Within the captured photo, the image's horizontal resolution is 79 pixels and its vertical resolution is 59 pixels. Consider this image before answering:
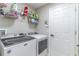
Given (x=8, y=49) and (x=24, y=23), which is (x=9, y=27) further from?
(x=8, y=49)

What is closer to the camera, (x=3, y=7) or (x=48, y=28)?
(x=3, y=7)

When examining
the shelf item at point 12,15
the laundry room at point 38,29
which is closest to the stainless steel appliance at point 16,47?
the laundry room at point 38,29

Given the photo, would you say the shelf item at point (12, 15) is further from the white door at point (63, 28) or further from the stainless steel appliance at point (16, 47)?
the white door at point (63, 28)

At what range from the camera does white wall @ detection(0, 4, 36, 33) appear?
1095 millimetres

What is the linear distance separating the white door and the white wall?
1.72 feet

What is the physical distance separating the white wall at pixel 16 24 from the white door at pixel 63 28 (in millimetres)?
525

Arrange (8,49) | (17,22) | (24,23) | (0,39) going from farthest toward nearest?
(24,23) → (17,22) → (0,39) → (8,49)

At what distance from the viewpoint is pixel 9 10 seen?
1122 millimetres

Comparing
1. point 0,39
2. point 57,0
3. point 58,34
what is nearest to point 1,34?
point 0,39

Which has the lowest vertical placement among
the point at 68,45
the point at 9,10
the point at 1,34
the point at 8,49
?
the point at 68,45

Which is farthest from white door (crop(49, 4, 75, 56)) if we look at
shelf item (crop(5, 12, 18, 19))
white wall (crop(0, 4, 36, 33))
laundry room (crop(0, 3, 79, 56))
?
shelf item (crop(5, 12, 18, 19))

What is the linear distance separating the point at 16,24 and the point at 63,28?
3.13ft

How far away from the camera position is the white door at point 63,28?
5.26ft

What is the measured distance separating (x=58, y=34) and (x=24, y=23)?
765mm
